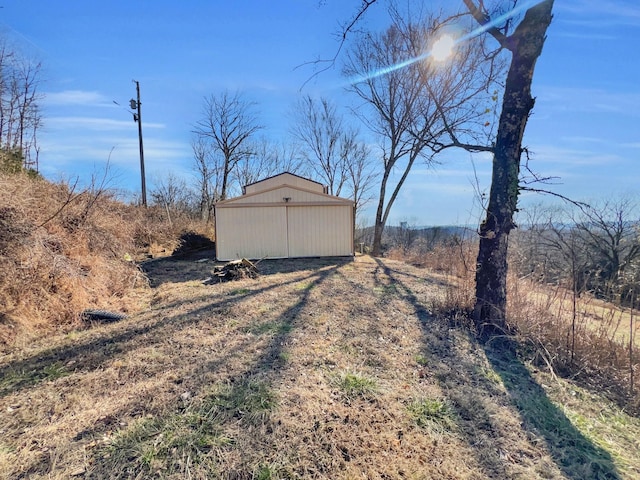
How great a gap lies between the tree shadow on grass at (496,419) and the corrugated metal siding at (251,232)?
23.8ft

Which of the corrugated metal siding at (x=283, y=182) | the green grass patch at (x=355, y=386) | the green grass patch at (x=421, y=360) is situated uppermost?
the corrugated metal siding at (x=283, y=182)

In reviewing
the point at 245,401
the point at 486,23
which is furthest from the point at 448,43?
the point at 245,401

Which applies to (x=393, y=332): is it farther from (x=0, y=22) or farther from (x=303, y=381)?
(x=0, y=22)

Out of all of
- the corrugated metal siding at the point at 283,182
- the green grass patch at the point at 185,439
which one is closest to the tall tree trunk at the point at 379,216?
the corrugated metal siding at the point at 283,182

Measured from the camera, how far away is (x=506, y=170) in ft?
11.6

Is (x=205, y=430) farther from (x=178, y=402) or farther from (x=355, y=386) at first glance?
(x=355, y=386)

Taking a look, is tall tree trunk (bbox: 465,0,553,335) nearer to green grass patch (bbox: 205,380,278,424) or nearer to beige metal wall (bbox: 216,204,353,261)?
green grass patch (bbox: 205,380,278,424)

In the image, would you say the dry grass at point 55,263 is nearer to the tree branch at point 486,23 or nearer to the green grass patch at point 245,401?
the green grass patch at point 245,401

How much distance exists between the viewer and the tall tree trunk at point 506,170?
3365mm

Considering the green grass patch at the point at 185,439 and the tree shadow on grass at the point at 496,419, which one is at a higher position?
the green grass patch at the point at 185,439

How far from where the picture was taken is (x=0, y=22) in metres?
6.87

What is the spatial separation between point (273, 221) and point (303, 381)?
791 cm

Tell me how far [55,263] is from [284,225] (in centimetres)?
649

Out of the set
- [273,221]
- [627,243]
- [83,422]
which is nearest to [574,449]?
[83,422]
